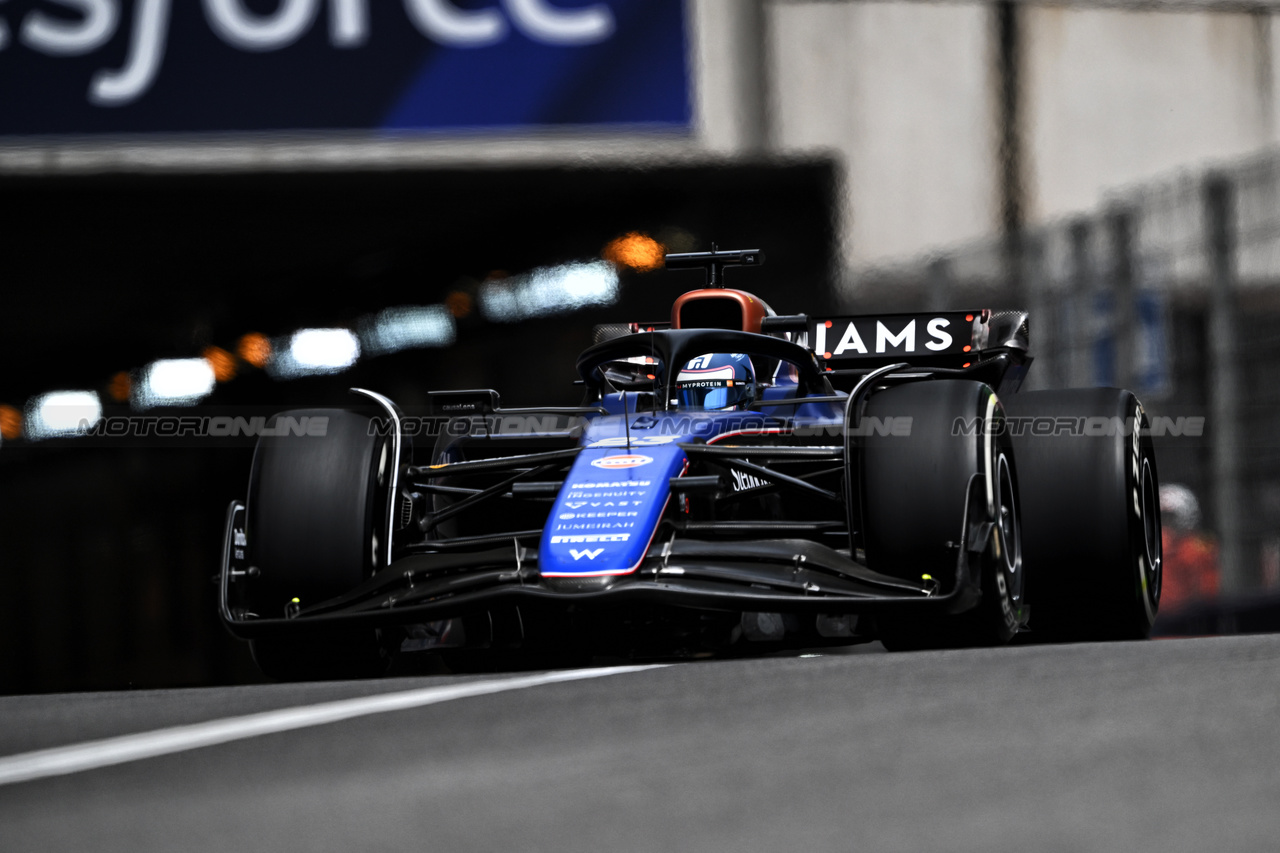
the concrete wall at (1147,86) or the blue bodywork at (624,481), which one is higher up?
the concrete wall at (1147,86)

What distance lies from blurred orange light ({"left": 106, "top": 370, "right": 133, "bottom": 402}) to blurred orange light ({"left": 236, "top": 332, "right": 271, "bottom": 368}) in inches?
29.5

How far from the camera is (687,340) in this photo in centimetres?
585

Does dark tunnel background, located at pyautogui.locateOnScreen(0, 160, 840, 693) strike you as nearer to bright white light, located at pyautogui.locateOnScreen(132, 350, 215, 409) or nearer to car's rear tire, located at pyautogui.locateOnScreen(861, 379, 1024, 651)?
bright white light, located at pyautogui.locateOnScreen(132, 350, 215, 409)

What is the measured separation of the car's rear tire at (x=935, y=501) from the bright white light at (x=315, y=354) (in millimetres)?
6787

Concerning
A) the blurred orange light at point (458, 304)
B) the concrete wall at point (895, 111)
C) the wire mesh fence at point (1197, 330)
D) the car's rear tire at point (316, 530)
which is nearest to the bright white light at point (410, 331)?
the blurred orange light at point (458, 304)

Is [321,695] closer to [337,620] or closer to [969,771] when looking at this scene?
[337,620]

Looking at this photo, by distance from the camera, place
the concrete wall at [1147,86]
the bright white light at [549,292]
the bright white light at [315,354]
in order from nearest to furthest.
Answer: the concrete wall at [1147,86]
the bright white light at [549,292]
the bright white light at [315,354]

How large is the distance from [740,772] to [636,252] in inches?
310

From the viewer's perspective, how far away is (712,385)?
6.15 meters

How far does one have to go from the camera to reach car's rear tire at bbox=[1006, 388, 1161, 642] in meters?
5.61

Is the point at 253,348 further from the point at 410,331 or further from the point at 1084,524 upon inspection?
the point at 1084,524

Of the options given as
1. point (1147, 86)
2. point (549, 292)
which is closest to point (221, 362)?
point (549, 292)

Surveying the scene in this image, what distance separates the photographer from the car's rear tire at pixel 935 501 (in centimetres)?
498

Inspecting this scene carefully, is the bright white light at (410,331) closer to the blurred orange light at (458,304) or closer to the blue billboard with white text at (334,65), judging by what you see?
the blurred orange light at (458,304)
